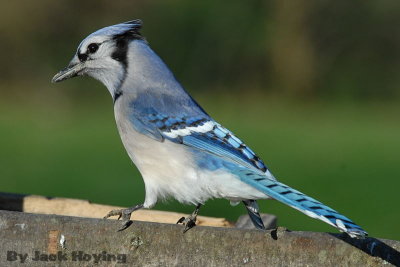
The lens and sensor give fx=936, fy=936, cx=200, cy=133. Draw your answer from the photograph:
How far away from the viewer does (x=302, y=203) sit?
2.76 m

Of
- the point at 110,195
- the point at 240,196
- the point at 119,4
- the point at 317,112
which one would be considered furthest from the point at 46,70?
the point at 240,196

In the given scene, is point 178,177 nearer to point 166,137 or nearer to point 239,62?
point 166,137

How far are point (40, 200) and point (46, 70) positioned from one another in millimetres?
6982

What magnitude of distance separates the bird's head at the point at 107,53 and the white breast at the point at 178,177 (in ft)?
1.27

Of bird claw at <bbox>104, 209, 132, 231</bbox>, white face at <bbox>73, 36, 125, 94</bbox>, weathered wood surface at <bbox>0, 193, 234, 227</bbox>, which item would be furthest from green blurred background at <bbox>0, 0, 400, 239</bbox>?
bird claw at <bbox>104, 209, 132, 231</bbox>

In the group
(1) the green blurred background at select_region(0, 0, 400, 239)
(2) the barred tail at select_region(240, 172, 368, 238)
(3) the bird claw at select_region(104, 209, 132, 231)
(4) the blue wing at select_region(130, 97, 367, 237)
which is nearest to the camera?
(2) the barred tail at select_region(240, 172, 368, 238)

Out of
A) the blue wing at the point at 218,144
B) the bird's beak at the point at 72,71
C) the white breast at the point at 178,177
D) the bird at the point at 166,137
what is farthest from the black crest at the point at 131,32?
the white breast at the point at 178,177

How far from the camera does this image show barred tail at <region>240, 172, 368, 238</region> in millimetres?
2545

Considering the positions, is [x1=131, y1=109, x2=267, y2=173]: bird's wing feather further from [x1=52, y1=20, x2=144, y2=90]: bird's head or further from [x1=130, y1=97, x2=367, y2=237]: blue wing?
[x1=52, y1=20, x2=144, y2=90]: bird's head

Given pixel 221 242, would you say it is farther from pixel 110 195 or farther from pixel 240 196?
pixel 110 195

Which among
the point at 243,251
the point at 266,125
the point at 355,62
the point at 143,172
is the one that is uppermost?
the point at 355,62

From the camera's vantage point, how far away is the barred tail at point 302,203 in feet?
8.35

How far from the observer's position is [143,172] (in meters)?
3.30

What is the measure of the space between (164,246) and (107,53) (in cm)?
116
